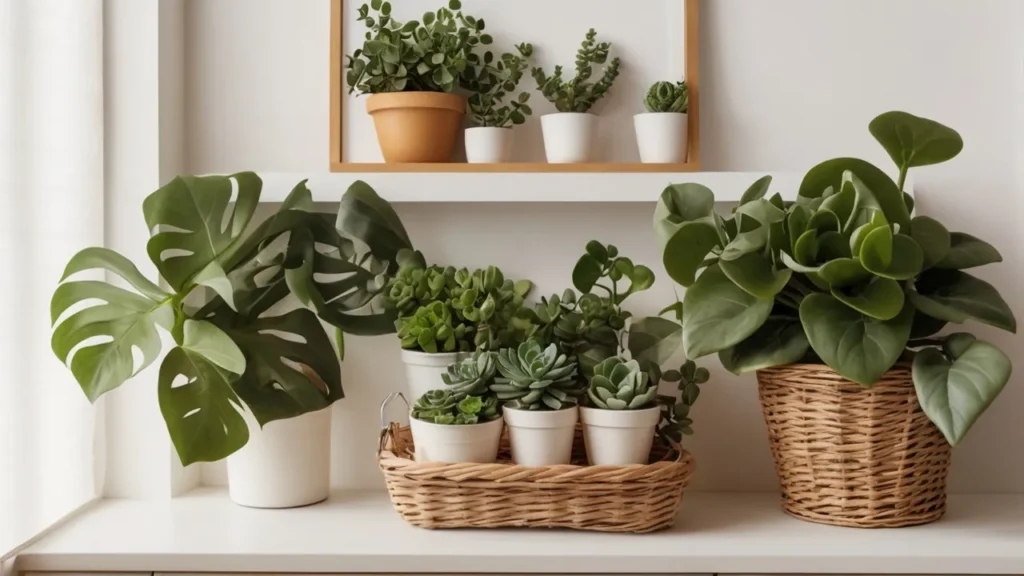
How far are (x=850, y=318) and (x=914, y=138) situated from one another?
0.80ft

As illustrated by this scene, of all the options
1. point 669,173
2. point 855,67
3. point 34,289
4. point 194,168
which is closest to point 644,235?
point 669,173

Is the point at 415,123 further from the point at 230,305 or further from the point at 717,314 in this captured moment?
the point at 717,314

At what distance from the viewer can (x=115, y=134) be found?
4.28 ft

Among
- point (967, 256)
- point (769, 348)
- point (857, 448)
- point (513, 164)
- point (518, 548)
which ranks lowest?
point (518, 548)

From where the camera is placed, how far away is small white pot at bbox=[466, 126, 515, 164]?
4.34 ft

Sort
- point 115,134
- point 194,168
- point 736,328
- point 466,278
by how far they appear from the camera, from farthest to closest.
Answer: point 194,168 → point 115,134 → point 466,278 → point 736,328

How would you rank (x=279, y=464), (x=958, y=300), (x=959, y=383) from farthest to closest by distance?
(x=279, y=464), (x=958, y=300), (x=959, y=383)

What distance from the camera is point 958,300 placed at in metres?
1.12

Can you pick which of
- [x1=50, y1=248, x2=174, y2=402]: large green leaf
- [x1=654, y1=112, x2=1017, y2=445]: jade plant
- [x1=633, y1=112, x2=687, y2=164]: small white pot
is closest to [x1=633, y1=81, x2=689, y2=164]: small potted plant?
[x1=633, y1=112, x2=687, y2=164]: small white pot

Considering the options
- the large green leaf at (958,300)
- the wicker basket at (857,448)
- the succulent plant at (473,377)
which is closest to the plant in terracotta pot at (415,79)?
the succulent plant at (473,377)

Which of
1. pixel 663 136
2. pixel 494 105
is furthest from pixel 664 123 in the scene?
pixel 494 105

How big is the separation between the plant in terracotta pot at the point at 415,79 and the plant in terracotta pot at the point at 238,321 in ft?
0.33

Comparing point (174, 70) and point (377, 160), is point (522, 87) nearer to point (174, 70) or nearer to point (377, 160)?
point (377, 160)

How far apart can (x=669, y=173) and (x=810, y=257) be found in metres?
0.30
